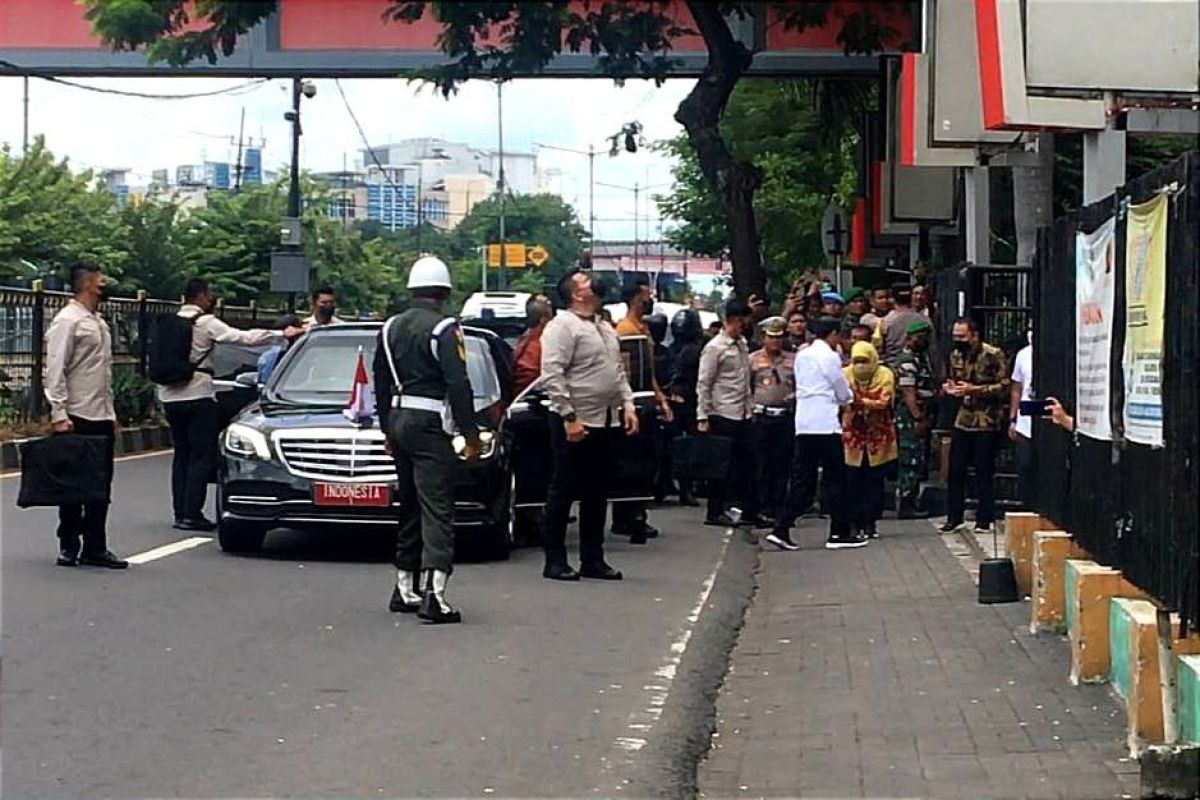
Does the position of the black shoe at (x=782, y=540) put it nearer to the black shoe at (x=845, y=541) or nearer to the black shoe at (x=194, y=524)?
the black shoe at (x=845, y=541)

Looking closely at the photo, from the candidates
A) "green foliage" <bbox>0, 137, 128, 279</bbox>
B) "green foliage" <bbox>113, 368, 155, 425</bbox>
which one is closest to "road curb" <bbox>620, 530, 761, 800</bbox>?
"green foliage" <bbox>113, 368, 155, 425</bbox>

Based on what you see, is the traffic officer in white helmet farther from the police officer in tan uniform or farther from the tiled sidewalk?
the police officer in tan uniform

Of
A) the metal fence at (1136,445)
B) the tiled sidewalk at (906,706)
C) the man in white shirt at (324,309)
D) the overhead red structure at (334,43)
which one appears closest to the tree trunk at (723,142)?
the overhead red structure at (334,43)

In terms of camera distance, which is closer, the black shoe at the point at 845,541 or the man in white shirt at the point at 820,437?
the man in white shirt at the point at 820,437

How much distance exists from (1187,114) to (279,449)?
5.74 m

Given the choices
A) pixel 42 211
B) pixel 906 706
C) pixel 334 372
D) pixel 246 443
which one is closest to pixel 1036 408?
pixel 906 706

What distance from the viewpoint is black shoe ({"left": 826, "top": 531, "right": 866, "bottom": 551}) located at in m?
14.5

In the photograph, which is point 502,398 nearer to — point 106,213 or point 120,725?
point 120,725

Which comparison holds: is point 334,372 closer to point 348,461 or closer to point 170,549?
point 348,461

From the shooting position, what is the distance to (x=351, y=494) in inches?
480

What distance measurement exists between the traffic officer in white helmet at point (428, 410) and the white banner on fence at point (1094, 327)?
294 centimetres

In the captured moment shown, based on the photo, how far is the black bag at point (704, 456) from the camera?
15398 mm

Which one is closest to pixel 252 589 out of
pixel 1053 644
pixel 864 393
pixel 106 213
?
pixel 1053 644

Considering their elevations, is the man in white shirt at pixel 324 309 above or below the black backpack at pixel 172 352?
above
